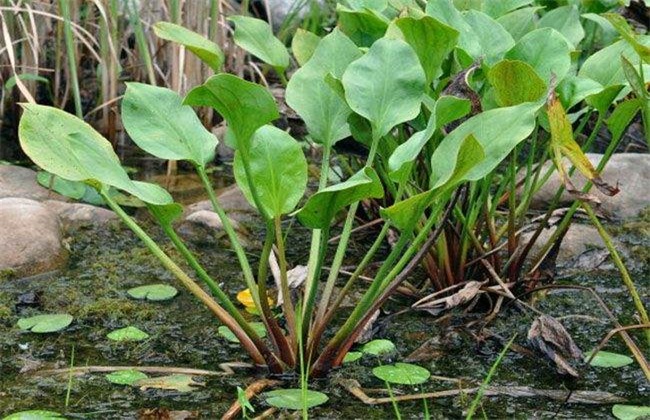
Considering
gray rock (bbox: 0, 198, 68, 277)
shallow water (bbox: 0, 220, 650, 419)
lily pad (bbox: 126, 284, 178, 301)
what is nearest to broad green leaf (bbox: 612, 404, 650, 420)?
shallow water (bbox: 0, 220, 650, 419)

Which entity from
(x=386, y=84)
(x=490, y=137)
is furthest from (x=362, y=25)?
(x=490, y=137)

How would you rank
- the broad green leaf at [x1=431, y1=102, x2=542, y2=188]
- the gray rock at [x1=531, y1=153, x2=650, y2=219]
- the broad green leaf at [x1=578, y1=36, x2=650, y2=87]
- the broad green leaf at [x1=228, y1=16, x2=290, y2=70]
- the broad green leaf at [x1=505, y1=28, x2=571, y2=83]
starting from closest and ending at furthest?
1. the broad green leaf at [x1=431, y1=102, x2=542, y2=188]
2. the broad green leaf at [x1=505, y1=28, x2=571, y2=83]
3. the broad green leaf at [x1=578, y1=36, x2=650, y2=87]
4. the broad green leaf at [x1=228, y1=16, x2=290, y2=70]
5. the gray rock at [x1=531, y1=153, x2=650, y2=219]

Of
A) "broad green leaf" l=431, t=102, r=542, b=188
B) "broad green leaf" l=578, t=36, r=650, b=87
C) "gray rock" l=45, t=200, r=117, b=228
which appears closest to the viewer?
"broad green leaf" l=431, t=102, r=542, b=188

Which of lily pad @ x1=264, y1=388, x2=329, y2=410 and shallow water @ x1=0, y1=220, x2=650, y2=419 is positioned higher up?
lily pad @ x1=264, y1=388, x2=329, y2=410

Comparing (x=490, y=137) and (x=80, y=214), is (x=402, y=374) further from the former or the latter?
(x=80, y=214)

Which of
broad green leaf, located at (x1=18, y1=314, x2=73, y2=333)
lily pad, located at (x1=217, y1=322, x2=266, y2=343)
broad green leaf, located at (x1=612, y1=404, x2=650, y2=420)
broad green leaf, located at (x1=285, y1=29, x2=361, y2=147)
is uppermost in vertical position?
broad green leaf, located at (x1=285, y1=29, x2=361, y2=147)

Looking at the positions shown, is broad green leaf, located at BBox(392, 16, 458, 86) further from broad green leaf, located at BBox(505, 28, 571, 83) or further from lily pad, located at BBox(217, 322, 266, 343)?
lily pad, located at BBox(217, 322, 266, 343)

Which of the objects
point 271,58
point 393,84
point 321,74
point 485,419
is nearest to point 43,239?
point 271,58

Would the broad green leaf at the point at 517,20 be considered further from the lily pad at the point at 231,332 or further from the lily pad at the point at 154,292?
the lily pad at the point at 154,292
